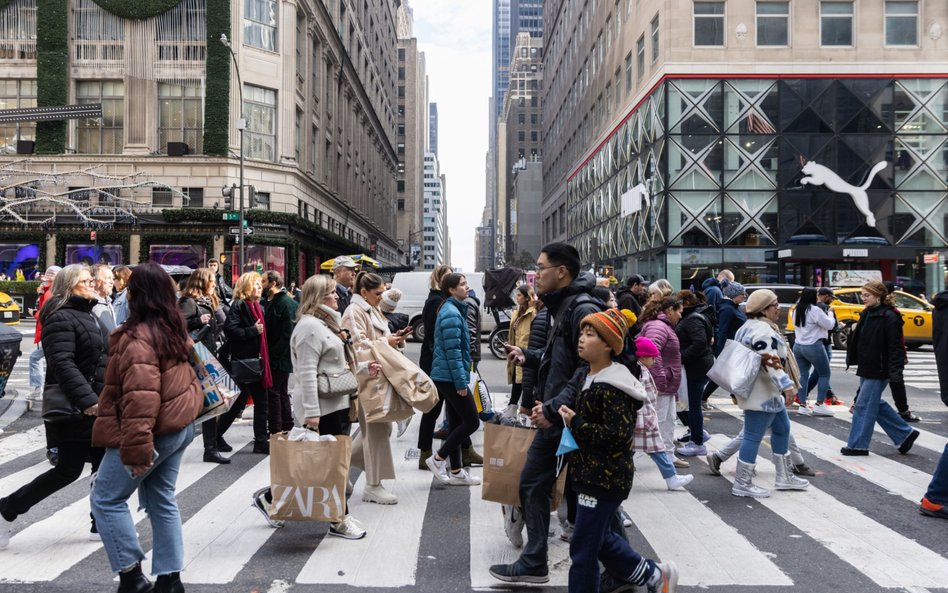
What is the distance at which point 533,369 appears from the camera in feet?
16.6

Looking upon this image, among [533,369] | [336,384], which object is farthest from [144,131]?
[533,369]

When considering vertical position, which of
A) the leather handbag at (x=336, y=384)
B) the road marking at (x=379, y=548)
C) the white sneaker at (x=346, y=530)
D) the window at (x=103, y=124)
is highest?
the window at (x=103, y=124)

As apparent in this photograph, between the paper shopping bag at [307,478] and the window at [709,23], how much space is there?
3191 centimetres

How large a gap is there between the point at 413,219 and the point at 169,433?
135m

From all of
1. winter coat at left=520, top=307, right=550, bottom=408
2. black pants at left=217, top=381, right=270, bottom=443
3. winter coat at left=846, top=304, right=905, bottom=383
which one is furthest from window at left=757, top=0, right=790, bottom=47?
winter coat at left=520, top=307, right=550, bottom=408

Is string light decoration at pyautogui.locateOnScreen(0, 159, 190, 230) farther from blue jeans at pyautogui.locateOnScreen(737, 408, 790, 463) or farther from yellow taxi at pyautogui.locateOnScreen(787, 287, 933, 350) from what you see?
blue jeans at pyautogui.locateOnScreen(737, 408, 790, 463)

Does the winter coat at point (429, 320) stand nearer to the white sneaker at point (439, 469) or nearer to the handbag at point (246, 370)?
the white sneaker at point (439, 469)

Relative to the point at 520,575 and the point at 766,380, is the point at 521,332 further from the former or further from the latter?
the point at 520,575

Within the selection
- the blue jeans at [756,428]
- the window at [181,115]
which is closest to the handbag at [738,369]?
the blue jeans at [756,428]

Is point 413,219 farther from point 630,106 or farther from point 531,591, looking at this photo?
point 531,591

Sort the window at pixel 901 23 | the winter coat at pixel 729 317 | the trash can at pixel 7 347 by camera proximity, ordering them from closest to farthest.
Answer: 1. the trash can at pixel 7 347
2. the winter coat at pixel 729 317
3. the window at pixel 901 23

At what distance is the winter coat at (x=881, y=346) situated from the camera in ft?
24.1

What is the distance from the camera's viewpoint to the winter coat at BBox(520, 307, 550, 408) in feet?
16.8

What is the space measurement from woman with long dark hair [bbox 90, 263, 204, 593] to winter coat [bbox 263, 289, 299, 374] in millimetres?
3738
